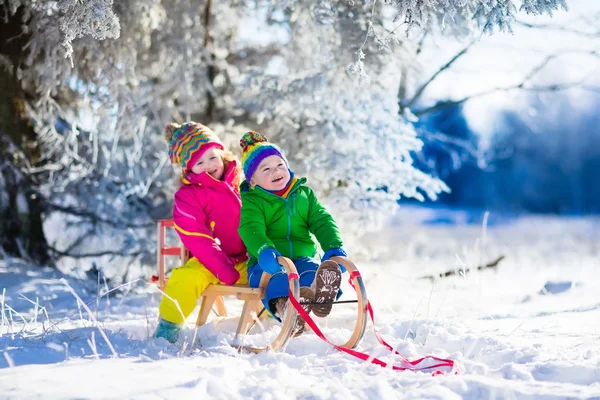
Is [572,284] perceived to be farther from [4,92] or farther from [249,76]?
[4,92]

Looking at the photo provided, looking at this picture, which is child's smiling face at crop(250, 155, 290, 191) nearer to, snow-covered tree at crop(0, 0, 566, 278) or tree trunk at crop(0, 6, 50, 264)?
snow-covered tree at crop(0, 0, 566, 278)

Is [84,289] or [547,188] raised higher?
[547,188]

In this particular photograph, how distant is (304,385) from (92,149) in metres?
4.60

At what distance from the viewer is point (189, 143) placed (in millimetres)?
4230

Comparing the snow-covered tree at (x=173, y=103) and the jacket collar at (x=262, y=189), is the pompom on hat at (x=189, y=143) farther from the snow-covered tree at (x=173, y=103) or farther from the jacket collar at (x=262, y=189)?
the snow-covered tree at (x=173, y=103)

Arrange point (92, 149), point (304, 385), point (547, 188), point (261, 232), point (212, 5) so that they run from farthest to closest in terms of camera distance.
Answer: point (547, 188) → point (212, 5) → point (92, 149) → point (261, 232) → point (304, 385)

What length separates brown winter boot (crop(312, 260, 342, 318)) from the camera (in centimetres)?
337

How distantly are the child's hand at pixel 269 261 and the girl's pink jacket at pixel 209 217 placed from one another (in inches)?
19.2

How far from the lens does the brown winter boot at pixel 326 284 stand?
11.0 ft

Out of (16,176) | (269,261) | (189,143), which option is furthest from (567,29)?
(16,176)

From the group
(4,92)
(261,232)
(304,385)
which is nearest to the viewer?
(304,385)

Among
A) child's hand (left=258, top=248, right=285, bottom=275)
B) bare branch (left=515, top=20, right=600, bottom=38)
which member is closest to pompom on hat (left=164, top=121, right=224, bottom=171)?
child's hand (left=258, top=248, right=285, bottom=275)

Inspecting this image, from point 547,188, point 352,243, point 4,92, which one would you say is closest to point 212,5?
point 4,92

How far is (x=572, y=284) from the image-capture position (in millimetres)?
5633
